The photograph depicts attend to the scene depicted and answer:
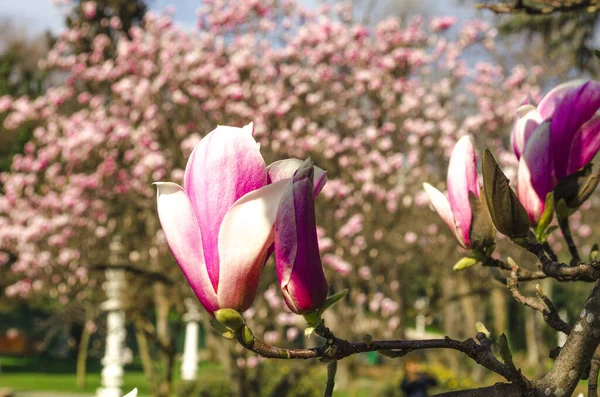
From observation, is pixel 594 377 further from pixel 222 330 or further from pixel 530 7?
pixel 530 7

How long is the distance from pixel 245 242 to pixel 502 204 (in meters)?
0.34

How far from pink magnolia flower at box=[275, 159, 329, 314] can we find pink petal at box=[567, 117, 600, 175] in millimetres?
373

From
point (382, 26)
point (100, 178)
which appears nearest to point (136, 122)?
point (100, 178)

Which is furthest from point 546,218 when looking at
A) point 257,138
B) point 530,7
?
point 257,138

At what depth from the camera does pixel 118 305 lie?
11.1 meters

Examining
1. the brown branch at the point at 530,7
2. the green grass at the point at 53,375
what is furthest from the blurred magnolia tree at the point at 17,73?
the brown branch at the point at 530,7

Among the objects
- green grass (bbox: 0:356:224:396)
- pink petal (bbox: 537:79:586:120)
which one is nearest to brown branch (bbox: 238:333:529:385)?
pink petal (bbox: 537:79:586:120)

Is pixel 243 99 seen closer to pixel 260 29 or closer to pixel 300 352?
pixel 260 29

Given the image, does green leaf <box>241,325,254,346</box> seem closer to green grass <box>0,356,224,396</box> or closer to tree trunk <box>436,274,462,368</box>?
tree trunk <box>436,274,462,368</box>

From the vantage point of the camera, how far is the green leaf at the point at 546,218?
101 centimetres

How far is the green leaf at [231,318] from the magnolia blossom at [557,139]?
42 centimetres

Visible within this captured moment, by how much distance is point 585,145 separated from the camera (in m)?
0.98

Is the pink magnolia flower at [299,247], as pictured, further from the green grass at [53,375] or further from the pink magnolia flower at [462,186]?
the green grass at [53,375]

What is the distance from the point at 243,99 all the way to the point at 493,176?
9.44 meters
